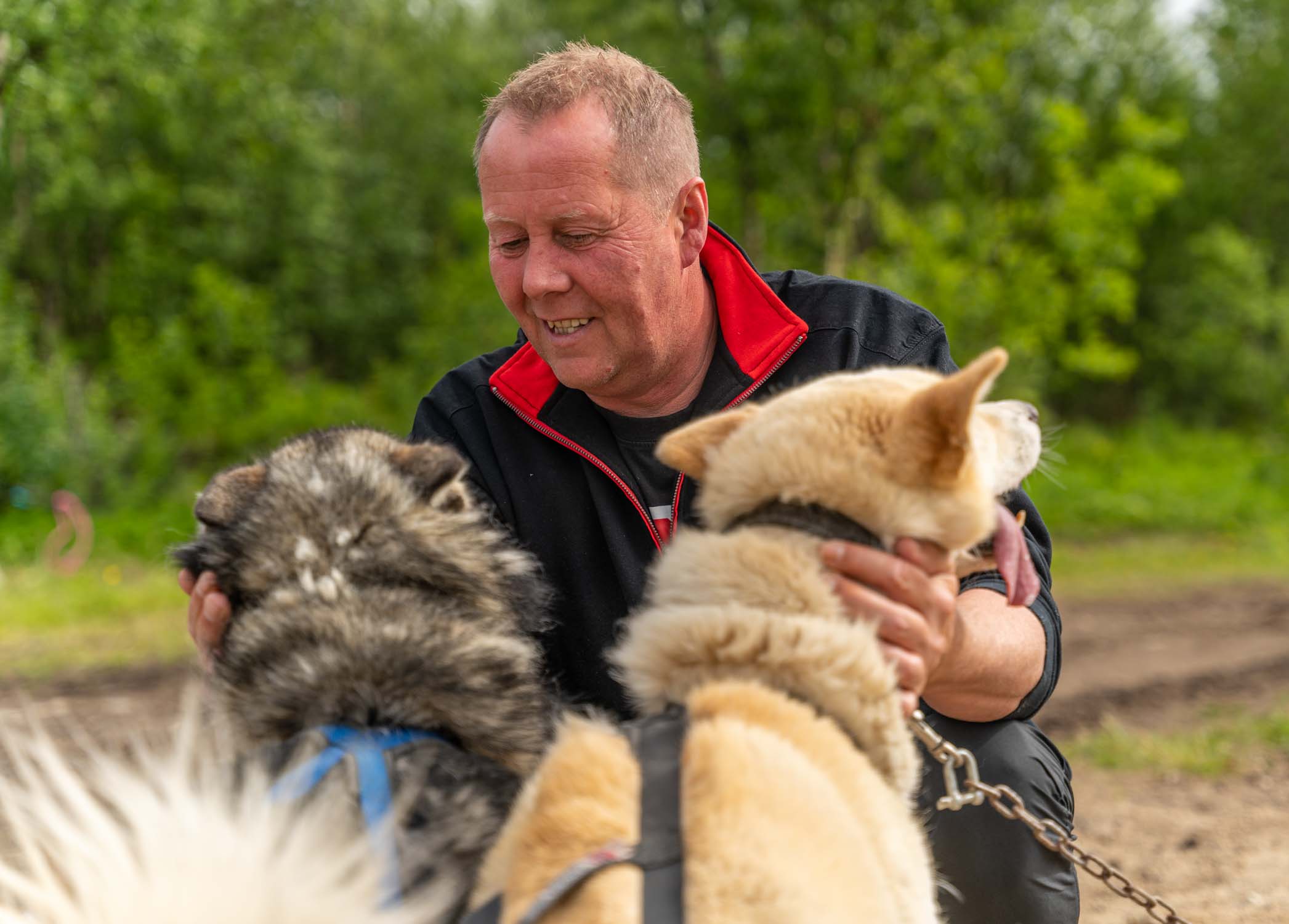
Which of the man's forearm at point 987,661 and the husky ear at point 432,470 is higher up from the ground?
the husky ear at point 432,470

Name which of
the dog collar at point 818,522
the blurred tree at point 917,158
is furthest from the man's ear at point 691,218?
the blurred tree at point 917,158

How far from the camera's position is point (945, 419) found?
2.06m

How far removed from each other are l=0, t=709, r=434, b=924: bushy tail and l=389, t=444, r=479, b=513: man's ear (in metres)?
0.72

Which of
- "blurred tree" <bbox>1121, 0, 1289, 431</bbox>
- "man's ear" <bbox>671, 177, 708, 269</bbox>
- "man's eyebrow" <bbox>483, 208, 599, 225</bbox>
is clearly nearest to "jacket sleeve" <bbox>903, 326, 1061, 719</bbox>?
"man's ear" <bbox>671, 177, 708, 269</bbox>

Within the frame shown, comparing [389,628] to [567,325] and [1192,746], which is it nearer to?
[567,325]

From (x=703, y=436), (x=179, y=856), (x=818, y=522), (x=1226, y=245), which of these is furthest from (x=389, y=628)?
(x=1226, y=245)

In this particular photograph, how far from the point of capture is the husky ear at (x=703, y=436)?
91.8 inches

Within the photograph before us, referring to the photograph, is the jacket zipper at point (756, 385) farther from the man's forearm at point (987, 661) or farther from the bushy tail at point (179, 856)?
the bushy tail at point (179, 856)

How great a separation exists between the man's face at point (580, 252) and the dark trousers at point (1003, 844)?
4.55 feet

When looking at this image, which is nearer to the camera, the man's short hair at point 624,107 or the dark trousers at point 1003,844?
the dark trousers at point 1003,844

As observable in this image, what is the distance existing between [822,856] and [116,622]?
28.9 feet

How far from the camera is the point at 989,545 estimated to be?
2441 millimetres

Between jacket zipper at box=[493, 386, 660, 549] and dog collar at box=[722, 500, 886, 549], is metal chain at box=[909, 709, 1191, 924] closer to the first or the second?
dog collar at box=[722, 500, 886, 549]

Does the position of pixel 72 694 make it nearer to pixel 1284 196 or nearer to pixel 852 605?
pixel 852 605
